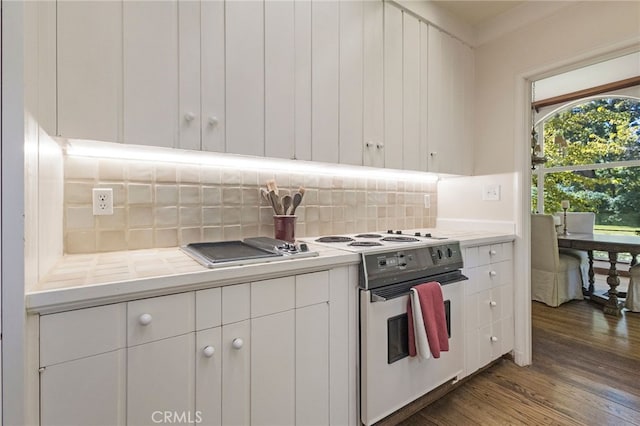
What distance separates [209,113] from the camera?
127 cm

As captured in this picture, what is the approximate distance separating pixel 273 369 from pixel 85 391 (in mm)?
554

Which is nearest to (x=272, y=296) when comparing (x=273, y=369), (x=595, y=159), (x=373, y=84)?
(x=273, y=369)

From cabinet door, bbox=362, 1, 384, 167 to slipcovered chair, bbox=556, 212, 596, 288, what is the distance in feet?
11.3

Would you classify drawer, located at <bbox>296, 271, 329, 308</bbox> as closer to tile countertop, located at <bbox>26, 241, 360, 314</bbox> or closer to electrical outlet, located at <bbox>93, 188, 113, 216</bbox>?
tile countertop, located at <bbox>26, 241, 360, 314</bbox>

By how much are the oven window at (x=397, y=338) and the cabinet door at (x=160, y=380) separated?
33.9 inches

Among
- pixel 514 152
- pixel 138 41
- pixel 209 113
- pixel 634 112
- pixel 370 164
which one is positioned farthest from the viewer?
pixel 634 112

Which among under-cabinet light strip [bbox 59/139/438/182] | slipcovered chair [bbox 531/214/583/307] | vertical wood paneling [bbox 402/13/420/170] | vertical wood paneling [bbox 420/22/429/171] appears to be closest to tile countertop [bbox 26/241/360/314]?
under-cabinet light strip [bbox 59/139/438/182]

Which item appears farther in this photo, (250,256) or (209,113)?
(209,113)

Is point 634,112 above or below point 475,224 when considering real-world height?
Result: above

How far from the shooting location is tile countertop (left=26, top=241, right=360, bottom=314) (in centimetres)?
78

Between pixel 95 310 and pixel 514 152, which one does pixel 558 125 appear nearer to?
pixel 514 152

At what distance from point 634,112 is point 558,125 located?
3.00 ft

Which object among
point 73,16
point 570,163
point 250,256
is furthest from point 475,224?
point 570,163

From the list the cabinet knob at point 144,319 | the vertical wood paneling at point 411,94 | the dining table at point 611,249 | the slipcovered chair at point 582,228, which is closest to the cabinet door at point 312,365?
the cabinet knob at point 144,319
